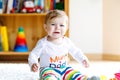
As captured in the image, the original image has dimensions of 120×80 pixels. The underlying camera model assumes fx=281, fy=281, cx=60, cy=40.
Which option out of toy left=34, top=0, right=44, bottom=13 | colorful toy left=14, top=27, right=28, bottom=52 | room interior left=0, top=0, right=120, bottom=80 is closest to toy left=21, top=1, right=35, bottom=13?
toy left=34, top=0, right=44, bottom=13

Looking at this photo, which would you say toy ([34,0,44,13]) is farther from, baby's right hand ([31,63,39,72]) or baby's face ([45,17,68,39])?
baby's right hand ([31,63,39,72])

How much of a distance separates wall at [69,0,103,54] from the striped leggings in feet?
4.04

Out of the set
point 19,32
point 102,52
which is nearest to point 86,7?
point 102,52

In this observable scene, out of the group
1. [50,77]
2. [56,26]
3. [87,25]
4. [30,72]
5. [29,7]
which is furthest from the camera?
Result: [87,25]

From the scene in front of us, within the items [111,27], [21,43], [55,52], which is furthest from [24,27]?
[55,52]

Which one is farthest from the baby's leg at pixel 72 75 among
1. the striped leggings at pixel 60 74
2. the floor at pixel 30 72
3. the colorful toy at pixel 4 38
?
the colorful toy at pixel 4 38

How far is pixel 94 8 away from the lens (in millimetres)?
2539

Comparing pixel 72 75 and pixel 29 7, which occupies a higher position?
pixel 29 7

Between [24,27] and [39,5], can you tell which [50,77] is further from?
[24,27]

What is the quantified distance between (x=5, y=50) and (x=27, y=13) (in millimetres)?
401

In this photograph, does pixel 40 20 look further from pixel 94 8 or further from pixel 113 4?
pixel 113 4

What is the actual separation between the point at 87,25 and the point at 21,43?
2.03 feet

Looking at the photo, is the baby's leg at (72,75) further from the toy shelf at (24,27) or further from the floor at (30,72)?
the toy shelf at (24,27)

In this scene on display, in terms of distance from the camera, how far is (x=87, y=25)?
2.56m
